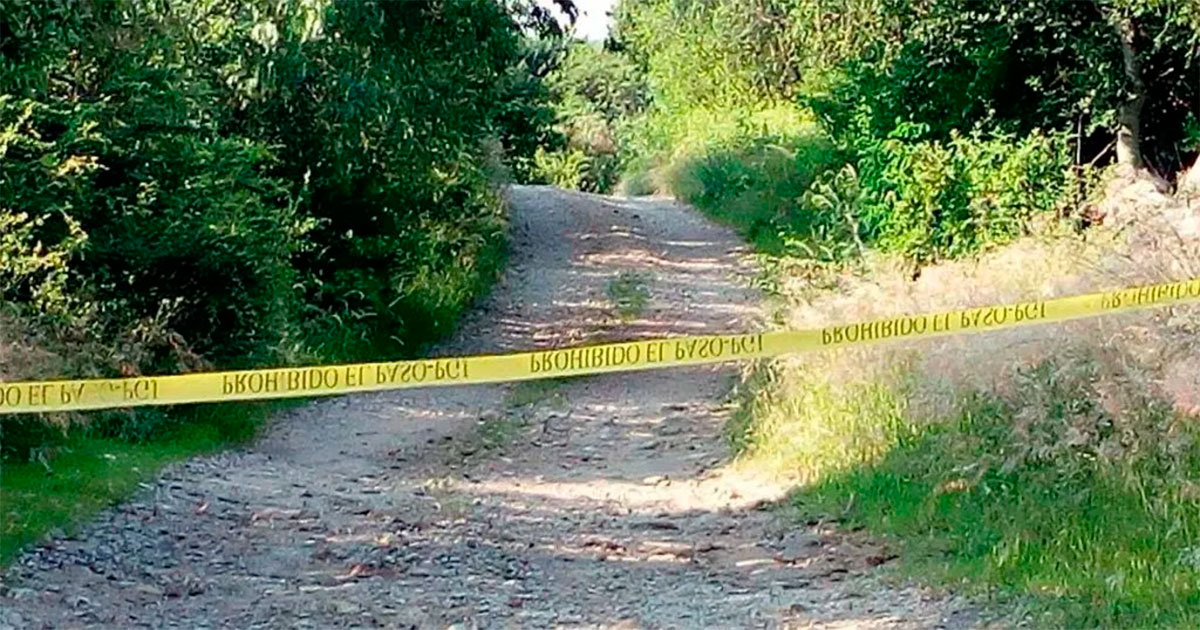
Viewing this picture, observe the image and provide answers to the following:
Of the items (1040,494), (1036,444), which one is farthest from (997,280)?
(1040,494)

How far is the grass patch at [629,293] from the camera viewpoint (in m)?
17.0

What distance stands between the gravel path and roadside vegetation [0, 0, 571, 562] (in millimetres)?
562

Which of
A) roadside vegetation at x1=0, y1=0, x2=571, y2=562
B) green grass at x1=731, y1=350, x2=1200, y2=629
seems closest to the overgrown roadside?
green grass at x1=731, y1=350, x2=1200, y2=629

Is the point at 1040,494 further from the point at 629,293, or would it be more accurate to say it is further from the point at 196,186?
the point at 629,293

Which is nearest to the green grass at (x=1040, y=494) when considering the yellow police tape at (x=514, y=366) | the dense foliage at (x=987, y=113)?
the yellow police tape at (x=514, y=366)

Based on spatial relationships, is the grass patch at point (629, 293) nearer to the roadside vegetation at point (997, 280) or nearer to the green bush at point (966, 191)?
the roadside vegetation at point (997, 280)

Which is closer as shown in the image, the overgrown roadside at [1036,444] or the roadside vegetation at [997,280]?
the overgrown roadside at [1036,444]

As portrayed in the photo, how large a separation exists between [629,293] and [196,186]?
26.3 feet

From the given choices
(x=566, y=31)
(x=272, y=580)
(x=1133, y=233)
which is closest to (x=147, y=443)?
(x=272, y=580)

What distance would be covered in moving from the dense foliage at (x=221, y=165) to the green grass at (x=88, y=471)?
0.48 m

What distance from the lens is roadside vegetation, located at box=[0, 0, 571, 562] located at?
29.7 feet

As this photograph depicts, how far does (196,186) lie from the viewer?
1082 centimetres

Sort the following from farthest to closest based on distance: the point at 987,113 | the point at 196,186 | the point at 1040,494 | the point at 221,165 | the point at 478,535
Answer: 1. the point at 987,113
2. the point at 221,165
3. the point at 196,186
4. the point at 478,535
5. the point at 1040,494

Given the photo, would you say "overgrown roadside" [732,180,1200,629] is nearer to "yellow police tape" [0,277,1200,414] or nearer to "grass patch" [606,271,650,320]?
"yellow police tape" [0,277,1200,414]
